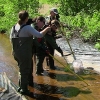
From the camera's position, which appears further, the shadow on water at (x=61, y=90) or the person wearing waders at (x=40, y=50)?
the person wearing waders at (x=40, y=50)

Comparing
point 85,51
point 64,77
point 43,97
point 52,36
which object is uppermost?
point 52,36

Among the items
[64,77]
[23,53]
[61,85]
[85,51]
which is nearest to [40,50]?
[64,77]

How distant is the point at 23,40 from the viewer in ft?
19.0

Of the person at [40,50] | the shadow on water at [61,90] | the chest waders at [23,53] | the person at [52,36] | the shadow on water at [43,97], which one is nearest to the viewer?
the chest waders at [23,53]

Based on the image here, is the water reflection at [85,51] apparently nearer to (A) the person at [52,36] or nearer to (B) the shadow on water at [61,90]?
(A) the person at [52,36]

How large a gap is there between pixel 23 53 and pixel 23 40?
0.93ft

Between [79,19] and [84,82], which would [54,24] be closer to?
[84,82]

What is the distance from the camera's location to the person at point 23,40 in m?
5.67

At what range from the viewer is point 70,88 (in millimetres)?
6859

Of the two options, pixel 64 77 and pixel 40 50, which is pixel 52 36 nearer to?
pixel 40 50

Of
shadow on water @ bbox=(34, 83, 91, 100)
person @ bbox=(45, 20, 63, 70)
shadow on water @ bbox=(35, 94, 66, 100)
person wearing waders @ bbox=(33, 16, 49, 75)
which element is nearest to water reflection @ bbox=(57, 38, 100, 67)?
person @ bbox=(45, 20, 63, 70)

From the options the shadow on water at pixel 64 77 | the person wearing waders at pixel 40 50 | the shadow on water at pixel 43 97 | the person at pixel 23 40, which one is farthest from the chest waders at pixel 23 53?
the shadow on water at pixel 64 77

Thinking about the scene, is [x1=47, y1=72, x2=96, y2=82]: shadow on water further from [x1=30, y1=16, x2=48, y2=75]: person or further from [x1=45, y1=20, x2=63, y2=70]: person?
[x1=45, y1=20, x2=63, y2=70]: person

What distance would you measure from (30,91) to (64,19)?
5.88 metres
